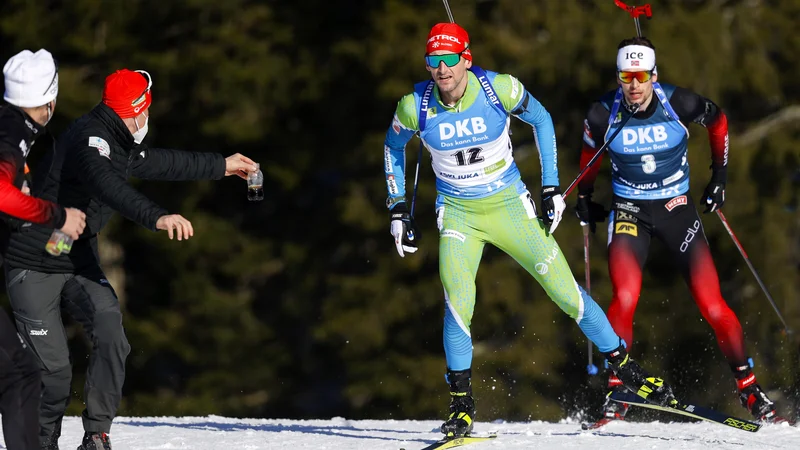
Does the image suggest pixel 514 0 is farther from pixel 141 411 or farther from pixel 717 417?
pixel 717 417

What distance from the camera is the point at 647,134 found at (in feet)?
27.3

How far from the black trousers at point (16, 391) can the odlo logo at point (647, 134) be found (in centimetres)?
415

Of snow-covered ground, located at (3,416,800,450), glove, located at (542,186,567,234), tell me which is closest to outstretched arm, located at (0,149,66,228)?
snow-covered ground, located at (3,416,800,450)

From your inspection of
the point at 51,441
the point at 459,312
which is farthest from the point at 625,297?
the point at 51,441

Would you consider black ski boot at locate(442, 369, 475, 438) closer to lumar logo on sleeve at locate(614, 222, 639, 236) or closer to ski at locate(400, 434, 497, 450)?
ski at locate(400, 434, 497, 450)

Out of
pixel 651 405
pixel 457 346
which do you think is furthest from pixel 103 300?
pixel 651 405

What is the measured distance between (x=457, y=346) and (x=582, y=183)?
1.80 m

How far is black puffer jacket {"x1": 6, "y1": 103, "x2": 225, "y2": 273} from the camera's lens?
6418 millimetres

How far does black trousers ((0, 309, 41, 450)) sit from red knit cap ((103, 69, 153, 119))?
1534 mm

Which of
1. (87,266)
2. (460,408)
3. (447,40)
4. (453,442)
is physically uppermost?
(447,40)

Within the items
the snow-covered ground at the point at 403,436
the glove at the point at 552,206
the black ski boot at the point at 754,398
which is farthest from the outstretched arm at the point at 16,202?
the black ski boot at the point at 754,398

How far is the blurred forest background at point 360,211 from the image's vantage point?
18578 millimetres

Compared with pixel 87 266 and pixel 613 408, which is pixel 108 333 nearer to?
pixel 87 266

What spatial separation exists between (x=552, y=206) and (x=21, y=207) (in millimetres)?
3071
